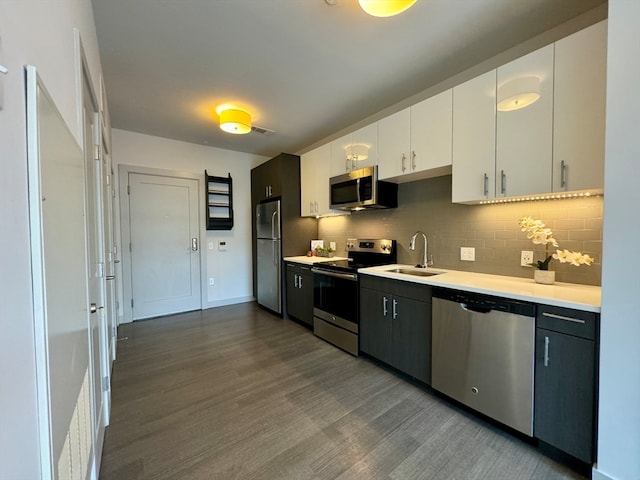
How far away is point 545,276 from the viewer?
1.87 meters

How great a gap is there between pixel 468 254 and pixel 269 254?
2754 mm

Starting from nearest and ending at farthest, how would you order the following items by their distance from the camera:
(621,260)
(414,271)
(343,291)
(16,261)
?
(16,261)
(621,260)
(414,271)
(343,291)

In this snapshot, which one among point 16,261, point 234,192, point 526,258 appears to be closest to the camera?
point 16,261

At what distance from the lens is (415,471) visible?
145cm

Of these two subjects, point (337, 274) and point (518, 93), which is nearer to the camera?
point (518, 93)

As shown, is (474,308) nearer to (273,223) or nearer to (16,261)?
(16,261)

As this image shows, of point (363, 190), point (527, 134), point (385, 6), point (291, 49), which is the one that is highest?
point (291, 49)

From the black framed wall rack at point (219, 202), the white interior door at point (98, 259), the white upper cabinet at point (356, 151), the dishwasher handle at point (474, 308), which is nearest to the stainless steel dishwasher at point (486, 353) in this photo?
the dishwasher handle at point (474, 308)

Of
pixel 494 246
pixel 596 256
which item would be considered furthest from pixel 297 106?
pixel 596 256

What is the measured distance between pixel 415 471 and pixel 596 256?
1.75 m

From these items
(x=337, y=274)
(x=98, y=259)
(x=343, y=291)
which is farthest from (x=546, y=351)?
(x=98, y=259)

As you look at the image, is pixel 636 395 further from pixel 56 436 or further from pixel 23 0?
pixel 23 0

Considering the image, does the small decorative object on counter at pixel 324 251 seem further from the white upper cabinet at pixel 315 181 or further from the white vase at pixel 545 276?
the white vase at pixel 545 276

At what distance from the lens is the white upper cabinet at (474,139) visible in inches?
77.5
